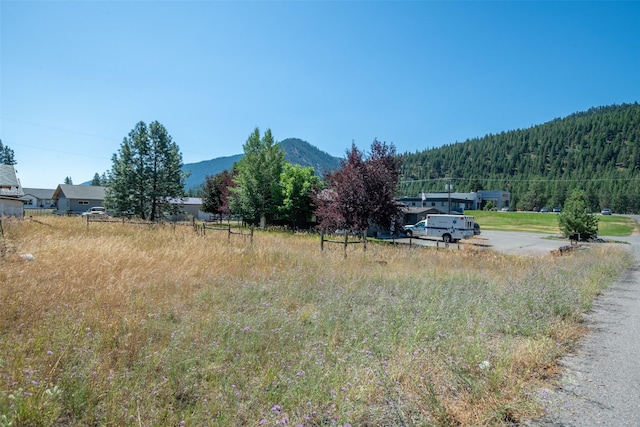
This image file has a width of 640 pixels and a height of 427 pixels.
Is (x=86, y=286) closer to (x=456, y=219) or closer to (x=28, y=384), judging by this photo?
(x=28, y=384)

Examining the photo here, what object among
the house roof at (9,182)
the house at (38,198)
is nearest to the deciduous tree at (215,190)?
the house roof at (9,182)

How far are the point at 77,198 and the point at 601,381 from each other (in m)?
74.4

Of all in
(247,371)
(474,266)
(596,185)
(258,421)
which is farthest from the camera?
(596,185)

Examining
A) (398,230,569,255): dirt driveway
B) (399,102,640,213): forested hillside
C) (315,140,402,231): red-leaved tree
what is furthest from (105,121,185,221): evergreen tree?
(399,102,640,213): forested hillside

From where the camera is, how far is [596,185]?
410 feet

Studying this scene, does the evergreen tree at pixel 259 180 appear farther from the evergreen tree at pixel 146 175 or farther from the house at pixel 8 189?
the house at pixel 8 189

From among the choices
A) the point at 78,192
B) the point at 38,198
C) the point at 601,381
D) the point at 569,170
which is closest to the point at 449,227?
the point at 601,381

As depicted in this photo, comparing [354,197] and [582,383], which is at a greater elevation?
[354,197]

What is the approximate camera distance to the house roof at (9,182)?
22355 millimetres

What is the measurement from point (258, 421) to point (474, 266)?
11.1 m

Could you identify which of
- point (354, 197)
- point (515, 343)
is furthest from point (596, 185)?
point (515, 343)

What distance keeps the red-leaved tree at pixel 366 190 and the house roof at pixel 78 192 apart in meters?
56.6

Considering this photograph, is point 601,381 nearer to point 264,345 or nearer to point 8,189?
point 264,345

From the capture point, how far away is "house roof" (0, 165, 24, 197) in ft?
73.3
